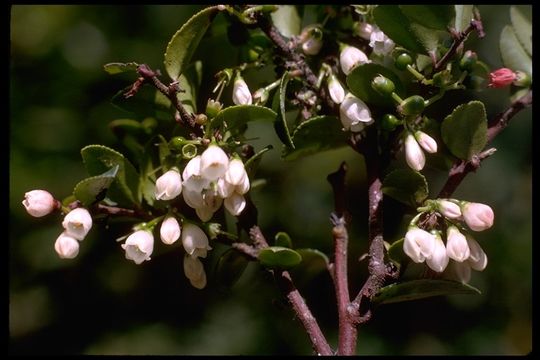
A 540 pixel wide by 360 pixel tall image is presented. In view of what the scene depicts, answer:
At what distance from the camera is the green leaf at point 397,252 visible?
1.03 meters

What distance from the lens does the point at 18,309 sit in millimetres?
2445

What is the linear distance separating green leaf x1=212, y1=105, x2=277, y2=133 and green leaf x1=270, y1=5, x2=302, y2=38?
10.6 inches

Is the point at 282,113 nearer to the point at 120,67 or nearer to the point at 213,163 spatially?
the point at 213,163

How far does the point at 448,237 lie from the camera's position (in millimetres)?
1039

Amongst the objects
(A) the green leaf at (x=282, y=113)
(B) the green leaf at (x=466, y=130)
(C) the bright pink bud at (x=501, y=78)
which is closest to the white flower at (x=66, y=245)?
(A) the green leaf at (x=282, y=113)

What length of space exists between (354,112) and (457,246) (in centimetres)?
23

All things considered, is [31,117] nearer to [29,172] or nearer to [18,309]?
[29,172]

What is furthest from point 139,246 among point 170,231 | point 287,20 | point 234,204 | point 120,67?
point 287,20

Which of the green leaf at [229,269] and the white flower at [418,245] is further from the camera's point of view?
the green leaf at [229,269]

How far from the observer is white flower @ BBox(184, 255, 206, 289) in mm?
1144

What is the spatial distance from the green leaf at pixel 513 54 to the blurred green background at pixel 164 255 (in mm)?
929

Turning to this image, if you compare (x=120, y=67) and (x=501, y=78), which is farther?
(x=501, y=78)

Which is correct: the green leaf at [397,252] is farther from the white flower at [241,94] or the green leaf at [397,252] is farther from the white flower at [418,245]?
the white flower at [241,94]

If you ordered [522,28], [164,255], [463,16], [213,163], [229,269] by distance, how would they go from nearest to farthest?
1. [213,163]
2. [463,16]
3. [229,269]
4. [522,28]
5. [164,255]
